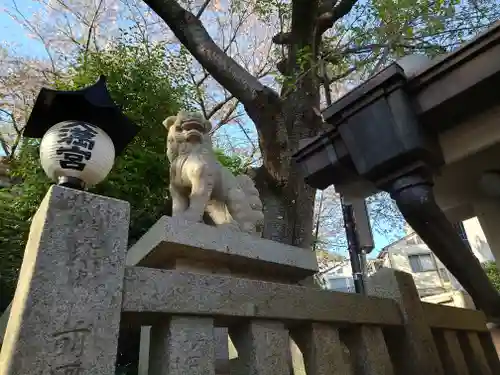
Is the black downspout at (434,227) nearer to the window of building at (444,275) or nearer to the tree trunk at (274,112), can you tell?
the tree trunk at (274,112)

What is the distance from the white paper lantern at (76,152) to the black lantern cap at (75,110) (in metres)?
0.07

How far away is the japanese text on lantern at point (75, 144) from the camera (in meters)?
1.68

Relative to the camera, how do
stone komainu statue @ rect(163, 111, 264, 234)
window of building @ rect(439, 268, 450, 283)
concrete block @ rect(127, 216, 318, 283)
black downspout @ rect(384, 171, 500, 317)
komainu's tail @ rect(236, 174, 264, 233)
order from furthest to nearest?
window of building @ rect(439, 268, 450, 283)
komainu's tail @ rect(236, 174, 264, 233)
stone komainu statue @ rect(163, 111, 264, 234)
concrete block @ rect(127, 216, 318, 283)
black downspout @ rect(384, 171, 500, 317)

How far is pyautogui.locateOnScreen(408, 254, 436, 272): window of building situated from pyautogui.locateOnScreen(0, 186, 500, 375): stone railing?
1705 centimetres

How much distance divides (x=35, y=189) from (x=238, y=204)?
374 cm

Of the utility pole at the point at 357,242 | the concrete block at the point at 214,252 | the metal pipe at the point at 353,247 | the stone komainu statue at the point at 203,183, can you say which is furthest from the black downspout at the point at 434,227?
the metal pipe at the point at 353,247

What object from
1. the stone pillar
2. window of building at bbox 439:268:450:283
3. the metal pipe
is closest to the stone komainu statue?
the stone pillar

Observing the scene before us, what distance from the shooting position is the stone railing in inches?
46.9

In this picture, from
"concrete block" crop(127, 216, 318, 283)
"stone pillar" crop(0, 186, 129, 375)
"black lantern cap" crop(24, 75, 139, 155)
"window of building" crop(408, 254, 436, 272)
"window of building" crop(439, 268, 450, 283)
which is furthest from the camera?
"window of building" crop(408, 254, 436, 272)

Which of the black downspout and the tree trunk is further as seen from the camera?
the tree trunk

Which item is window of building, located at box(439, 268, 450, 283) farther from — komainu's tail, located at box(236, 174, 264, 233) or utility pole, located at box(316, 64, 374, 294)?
komainu's tail, located at box(236, 174, 264, 233)

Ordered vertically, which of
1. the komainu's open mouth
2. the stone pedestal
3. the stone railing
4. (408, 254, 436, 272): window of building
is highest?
(408, 254, 436, 272): window of building

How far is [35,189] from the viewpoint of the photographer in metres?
5.20

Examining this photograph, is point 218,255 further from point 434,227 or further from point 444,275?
point 444,275
